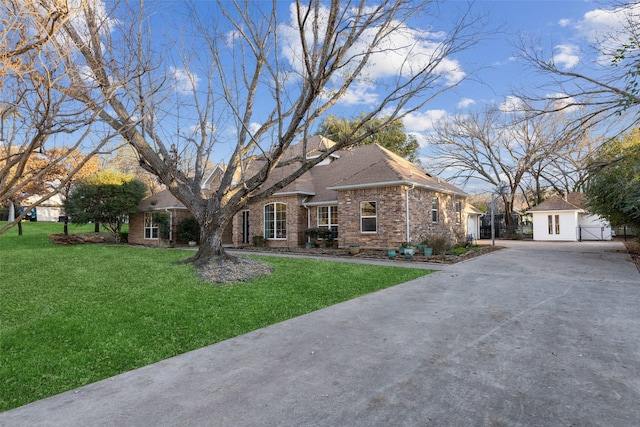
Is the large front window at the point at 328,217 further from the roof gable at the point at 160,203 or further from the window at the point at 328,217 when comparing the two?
the roof gable at the point at 160,203

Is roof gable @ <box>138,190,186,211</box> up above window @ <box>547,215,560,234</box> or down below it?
above

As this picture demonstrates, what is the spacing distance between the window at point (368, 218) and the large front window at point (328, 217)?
1.66 m

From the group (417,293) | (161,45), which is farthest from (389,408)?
(161,45)

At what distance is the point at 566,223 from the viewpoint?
25547 mm

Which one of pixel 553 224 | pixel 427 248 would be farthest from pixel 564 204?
pixel 427 248

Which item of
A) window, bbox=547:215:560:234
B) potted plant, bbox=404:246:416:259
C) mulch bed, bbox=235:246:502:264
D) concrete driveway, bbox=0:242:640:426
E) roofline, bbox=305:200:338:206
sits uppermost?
roofline, bbox=305:200:338:206

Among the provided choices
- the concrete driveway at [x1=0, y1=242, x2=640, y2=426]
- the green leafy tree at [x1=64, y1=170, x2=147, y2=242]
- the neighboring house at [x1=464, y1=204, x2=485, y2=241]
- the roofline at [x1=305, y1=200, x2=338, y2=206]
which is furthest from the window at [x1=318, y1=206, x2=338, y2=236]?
the neighboring house at [x1=464, y1=204, x2=485, y2=241]

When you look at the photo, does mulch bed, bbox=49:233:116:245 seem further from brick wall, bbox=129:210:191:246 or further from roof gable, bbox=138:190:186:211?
roof gable, bbox=138:190:186:211

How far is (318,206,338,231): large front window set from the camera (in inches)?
662

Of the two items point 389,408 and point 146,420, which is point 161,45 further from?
point 389,408

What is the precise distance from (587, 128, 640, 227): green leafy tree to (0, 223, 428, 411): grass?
7713mm

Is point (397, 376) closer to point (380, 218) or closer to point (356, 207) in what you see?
point (380, 218)

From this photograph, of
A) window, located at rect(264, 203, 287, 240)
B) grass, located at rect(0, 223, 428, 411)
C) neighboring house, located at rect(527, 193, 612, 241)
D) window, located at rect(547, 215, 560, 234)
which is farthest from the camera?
window, located at rect(547, 215, 560, 234)

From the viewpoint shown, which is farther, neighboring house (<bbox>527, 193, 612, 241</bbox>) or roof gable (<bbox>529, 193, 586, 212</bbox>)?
neighboring house (<bbox>527, 193, 612, 241</bbox>)
